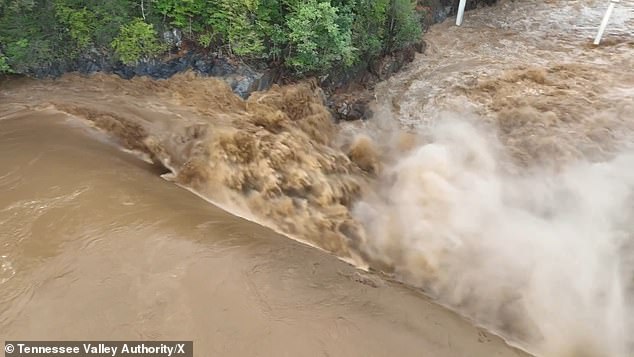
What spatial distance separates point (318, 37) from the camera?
817 centimetres

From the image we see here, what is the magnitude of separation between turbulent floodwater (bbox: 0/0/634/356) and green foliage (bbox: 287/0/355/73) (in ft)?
1.96

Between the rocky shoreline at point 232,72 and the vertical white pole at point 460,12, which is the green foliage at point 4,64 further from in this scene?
the vertical white pole at point 460,12

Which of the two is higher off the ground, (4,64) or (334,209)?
(4,64)

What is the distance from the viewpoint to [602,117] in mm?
8016

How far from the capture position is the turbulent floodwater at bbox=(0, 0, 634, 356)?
4.02 metres

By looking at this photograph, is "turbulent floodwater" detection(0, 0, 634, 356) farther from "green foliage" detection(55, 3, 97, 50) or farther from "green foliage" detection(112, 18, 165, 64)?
"green foliage" detection(55, 3, 97, 50)

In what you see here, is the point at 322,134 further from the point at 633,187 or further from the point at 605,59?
the point at 605,59

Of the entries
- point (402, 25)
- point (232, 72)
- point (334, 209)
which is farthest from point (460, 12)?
point (334, 209)

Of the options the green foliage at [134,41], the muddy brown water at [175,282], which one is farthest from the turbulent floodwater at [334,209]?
the green foliage at [134,41]

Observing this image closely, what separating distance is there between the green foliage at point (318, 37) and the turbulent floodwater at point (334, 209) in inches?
23.5

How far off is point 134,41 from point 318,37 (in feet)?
10.7

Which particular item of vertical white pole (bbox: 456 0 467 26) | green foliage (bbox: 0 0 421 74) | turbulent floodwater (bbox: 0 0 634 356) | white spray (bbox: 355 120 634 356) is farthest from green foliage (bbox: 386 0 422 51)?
white spray (bbox: 355 120 634 356)

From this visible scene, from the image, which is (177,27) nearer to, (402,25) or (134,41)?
(134,41)

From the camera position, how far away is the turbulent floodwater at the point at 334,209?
13.2 ft
